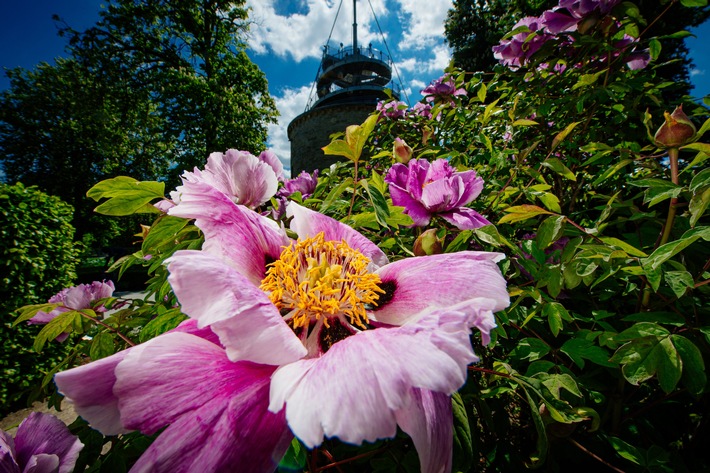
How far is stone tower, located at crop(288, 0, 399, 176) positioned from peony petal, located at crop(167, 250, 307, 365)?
18.3m

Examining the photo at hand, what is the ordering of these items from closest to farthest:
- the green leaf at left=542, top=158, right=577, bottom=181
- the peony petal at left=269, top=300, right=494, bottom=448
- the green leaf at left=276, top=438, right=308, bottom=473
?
the peony petal at left=269, top=300, right=494, bottom=448 < the green leaf at left=276, top=438, right=308, bottom=473 < the green leaf at left=542, top=158, right=577, bottom=181

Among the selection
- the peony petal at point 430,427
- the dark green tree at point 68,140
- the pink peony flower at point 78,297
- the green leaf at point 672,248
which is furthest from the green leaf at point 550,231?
the dark green tree at point 68,140

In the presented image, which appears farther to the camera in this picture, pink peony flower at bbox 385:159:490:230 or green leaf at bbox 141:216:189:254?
pink peony flower at bbox 385:159:490:230

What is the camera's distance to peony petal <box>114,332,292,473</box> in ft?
1.40

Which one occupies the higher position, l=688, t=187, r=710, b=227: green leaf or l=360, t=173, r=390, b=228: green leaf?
l=360, t=173, r=390, b=228: green leaf

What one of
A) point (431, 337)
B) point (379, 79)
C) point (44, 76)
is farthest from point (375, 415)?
point (379, 79)

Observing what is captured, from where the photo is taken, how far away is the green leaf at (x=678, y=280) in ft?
2.61

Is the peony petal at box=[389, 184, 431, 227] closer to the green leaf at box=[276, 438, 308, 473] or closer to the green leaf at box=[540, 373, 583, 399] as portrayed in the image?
the green leaf at box=[540, 373, 583, 399]

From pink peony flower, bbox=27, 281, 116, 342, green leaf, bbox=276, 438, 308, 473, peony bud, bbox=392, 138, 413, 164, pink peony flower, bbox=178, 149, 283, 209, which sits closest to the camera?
A: green leaf, bbox=276, 438, 308, 473

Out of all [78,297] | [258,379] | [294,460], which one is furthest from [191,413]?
[78,297]

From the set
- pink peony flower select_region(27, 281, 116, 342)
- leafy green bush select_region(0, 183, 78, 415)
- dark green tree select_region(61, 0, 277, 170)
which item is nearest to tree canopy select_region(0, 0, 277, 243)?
dark green tree select_region(61, 0, 277, 170)

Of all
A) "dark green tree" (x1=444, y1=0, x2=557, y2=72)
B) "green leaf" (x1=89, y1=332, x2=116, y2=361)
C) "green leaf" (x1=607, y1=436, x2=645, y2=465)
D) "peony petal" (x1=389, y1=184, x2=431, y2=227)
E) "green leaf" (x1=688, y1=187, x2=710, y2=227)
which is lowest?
"green leaf" (x1=607, y1=436, x2=645, y2=465)

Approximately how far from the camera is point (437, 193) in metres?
1.12

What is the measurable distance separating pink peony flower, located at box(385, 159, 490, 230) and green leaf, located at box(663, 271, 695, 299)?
48cm
